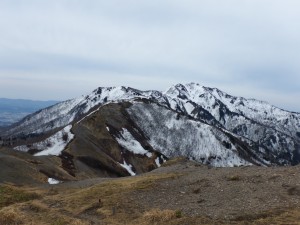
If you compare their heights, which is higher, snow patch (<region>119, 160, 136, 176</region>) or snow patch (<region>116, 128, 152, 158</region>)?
snow patch (<region>116, 128, 152, 158</region>)

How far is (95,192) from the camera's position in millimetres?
46781

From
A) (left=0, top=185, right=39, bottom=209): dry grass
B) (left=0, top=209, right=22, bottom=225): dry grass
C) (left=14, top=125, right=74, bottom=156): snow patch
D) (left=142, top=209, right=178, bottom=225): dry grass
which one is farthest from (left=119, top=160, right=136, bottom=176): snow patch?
(left=142, top=209, right=178, bottom=225): dry grass

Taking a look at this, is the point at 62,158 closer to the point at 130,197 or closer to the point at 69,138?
the point at 69,138

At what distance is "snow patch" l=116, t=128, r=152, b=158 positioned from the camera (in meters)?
153

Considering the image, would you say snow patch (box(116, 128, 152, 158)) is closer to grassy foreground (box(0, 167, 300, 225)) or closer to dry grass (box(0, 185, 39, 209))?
dry grass (box(0, 185, 39, 209))

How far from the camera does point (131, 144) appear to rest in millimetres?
157625

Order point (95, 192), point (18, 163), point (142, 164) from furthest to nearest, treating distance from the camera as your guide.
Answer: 1. point (142, 164)
2. point (18, 163)
3. point (95, 192)

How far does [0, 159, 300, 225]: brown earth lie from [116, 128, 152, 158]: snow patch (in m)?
103

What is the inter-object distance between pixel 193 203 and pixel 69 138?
10184 centimetres

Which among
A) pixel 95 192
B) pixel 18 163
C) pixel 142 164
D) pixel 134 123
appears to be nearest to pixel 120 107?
pixel 134 123

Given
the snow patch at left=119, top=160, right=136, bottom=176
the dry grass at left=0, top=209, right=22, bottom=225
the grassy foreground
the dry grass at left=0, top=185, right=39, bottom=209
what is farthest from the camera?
the snow patch at left=119, top=160, right=136, bottom=176

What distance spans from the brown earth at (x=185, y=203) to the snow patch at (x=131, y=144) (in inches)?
4062

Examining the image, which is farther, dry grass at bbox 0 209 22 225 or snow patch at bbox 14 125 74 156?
snow patch at bbox 14 125 74 156

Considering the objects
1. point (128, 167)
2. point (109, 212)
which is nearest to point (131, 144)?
point (128, 167)
